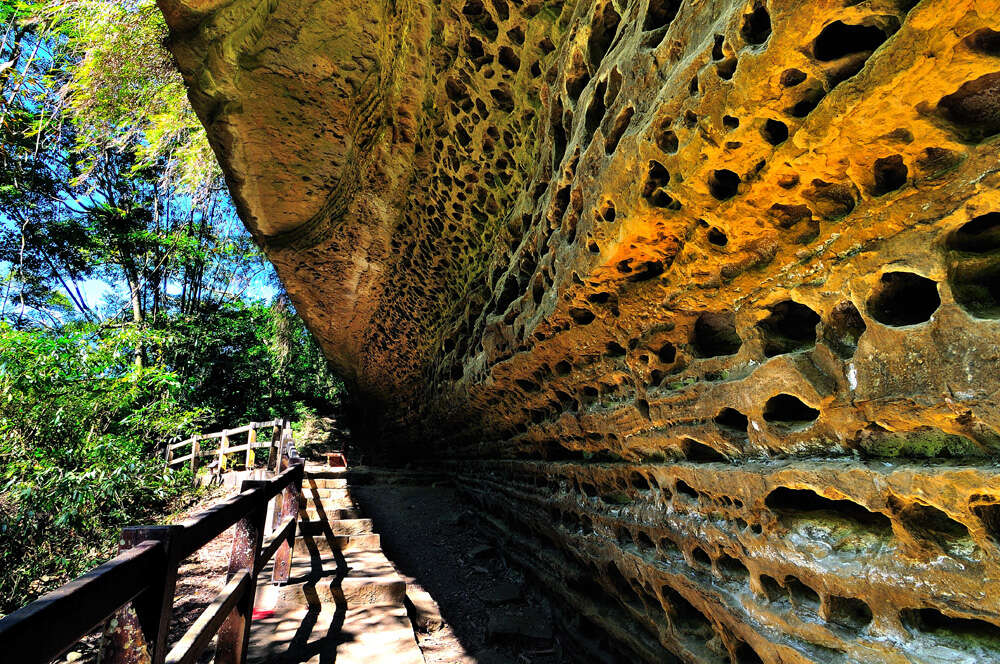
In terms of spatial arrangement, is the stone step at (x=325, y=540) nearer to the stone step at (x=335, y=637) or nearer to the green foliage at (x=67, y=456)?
the stone step at (x=335, y=637)

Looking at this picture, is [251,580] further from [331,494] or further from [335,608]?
[331,494]

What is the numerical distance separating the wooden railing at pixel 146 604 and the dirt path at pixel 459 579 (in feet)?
4.03

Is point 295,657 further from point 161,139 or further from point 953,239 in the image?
point 161,139

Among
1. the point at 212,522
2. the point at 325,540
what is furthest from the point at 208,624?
the point at 325,540

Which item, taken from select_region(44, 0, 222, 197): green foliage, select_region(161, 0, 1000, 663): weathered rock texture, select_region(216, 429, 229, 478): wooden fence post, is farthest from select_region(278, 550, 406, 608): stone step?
select_region(216, 429, 229, 478): wooden fence post

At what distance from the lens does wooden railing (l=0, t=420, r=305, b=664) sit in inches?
30.1

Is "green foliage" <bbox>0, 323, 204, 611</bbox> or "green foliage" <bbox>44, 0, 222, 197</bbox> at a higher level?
"green foliage" <bbox>44, 0, 222, 197</bbox>

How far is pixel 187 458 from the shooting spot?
34.4ft

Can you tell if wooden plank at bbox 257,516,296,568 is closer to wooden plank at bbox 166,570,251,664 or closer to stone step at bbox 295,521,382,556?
wooden plank at bbox 166,570,251,664

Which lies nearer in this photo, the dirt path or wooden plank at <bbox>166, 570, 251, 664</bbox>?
wooden plank at <bbox>166, 570, 251, 664</bbox>

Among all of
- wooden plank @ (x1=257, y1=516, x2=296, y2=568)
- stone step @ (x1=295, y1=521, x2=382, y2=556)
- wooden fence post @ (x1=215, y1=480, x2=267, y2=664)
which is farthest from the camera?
stone step @ (x1=295, y1=521, x2=382, y2=556)

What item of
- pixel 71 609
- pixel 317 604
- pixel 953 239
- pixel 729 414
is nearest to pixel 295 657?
pixel 317 604

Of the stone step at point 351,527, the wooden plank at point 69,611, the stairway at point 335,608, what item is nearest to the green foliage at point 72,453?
the stone step at point 351,527

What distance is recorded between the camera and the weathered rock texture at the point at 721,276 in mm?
1122
